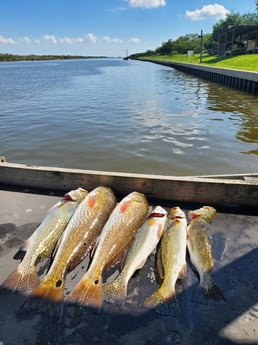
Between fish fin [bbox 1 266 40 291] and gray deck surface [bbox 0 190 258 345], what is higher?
fish fin [bbox 1 266 40 291]

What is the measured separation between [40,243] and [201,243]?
74.9 inches

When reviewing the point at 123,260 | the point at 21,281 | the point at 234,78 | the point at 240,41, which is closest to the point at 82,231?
the point at 123,260

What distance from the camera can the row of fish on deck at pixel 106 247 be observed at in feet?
8.33

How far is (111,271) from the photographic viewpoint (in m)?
2.91

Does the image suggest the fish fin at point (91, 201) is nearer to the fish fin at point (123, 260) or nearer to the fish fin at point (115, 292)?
the fish fin at point (123, 260)

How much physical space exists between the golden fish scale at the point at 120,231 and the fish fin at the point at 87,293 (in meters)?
0.22

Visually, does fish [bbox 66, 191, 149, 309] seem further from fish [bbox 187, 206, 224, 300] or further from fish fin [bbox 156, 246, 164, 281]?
fish [bbox 187, 206, 224, 300]

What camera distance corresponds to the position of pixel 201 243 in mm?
3211

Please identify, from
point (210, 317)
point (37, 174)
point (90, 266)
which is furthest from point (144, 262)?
point (37, 174)

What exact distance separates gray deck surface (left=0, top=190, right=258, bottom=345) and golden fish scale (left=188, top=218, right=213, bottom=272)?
0.11m

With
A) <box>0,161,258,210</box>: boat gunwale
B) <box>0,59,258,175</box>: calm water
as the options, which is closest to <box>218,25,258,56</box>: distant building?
<box>0,59,258,175</box>: calm water

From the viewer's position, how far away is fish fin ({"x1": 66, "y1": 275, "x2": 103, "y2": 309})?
8.07 ft

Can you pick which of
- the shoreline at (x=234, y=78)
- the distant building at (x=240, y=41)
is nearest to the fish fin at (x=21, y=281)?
the shoreline at (x=234, y=78)

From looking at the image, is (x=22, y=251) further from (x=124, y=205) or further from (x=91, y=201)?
(x=124, y=205)
